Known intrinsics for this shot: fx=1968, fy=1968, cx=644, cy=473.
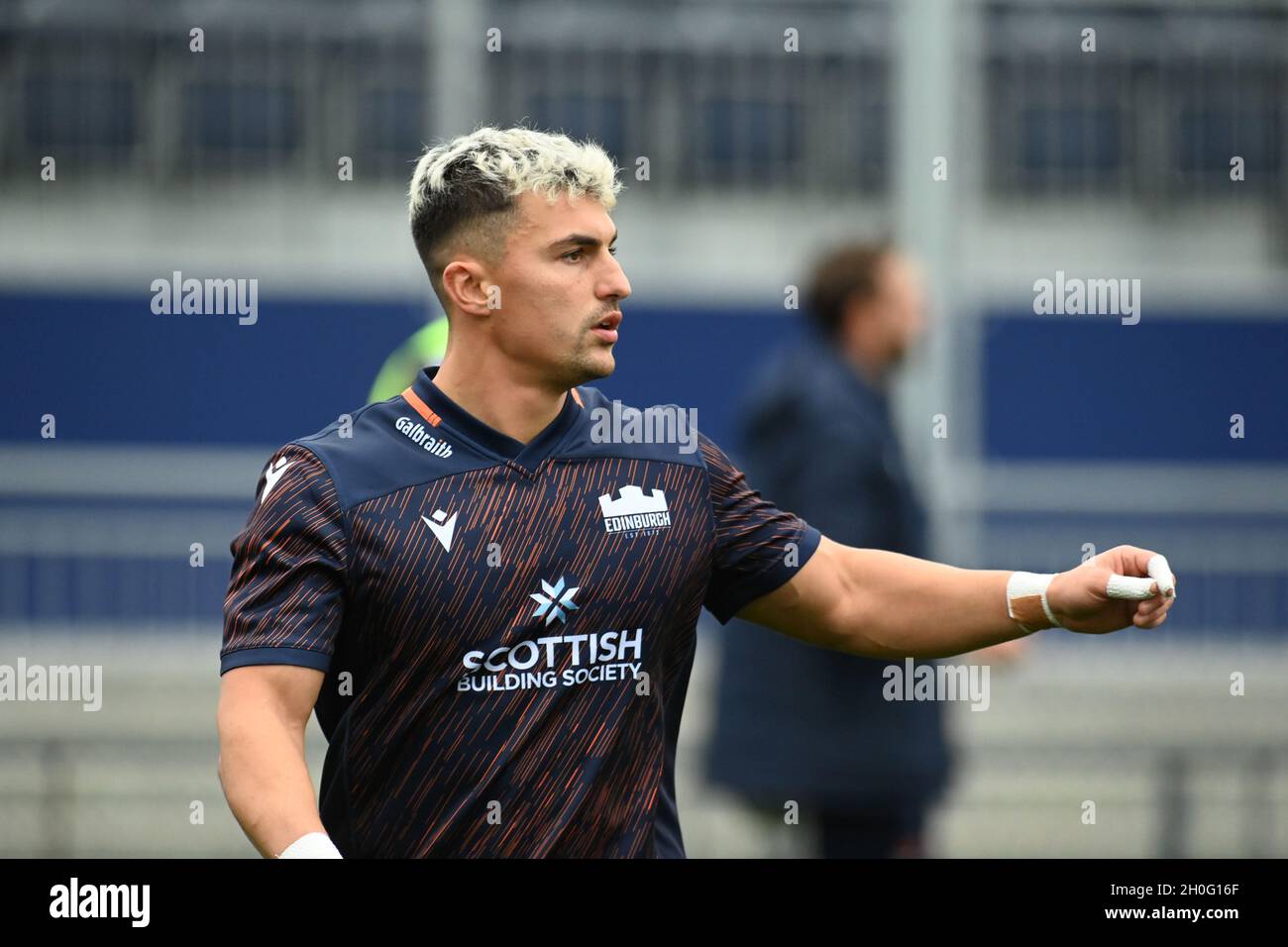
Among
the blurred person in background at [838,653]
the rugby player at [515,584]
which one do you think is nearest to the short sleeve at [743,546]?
the rugby player at [515,584]

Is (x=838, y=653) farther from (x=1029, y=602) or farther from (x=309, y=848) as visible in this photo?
(x=309, y=848)

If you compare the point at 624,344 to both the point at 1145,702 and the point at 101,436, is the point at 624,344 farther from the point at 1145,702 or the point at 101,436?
the point at 1145,702

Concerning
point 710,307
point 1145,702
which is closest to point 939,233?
point 1145,702

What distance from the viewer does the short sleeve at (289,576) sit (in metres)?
3.21

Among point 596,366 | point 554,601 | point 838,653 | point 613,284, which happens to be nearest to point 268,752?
point 554,601

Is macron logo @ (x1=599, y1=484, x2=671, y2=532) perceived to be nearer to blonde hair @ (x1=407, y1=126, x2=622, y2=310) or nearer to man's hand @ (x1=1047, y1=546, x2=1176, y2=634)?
blonde hair @ (x1=407, y1=126, x2=622, y2=310)

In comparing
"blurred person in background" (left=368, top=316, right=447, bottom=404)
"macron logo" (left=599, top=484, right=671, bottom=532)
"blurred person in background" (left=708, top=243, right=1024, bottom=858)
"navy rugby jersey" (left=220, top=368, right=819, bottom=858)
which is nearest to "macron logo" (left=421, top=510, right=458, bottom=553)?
"navy rugby jersey" (left=220, top=368, right=819, bottom=858)

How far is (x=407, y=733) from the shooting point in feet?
11.1

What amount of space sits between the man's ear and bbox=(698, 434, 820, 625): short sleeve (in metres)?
0.51

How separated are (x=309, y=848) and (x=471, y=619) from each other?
506mm

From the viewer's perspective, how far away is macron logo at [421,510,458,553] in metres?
3.38

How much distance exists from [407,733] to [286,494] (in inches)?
18.2

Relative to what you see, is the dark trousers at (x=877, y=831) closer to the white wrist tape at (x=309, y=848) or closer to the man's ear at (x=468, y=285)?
the man's ear at (x=468, y=285)
